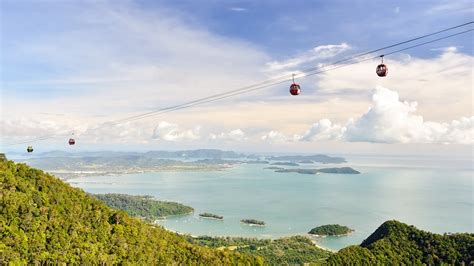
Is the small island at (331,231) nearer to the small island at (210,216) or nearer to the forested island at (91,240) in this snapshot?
the small island at (210,216)

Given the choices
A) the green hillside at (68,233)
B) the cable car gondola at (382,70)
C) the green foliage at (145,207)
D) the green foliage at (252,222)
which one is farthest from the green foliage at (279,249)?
the cable car gondola at (382,70)

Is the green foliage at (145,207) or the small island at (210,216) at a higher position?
the green foliage at (145,207)

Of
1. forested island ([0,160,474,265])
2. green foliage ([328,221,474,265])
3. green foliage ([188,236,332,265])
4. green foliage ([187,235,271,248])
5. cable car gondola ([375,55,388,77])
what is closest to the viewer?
cable car gondola ([375,55,388,77])

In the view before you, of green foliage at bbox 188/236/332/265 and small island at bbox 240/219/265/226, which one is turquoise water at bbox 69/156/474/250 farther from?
green foliage at bbox 188/236/332/265

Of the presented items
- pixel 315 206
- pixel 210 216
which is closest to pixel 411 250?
pixel 210 216

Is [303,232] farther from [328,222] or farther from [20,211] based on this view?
[20,211]

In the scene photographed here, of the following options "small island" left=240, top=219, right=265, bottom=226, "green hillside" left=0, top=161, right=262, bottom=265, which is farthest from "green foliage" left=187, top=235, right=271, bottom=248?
"green hillside" left=0, top=161, right=262, bottom=265

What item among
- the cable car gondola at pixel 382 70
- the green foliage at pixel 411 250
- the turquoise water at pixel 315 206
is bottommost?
the turquoise water at pixel 315 206
